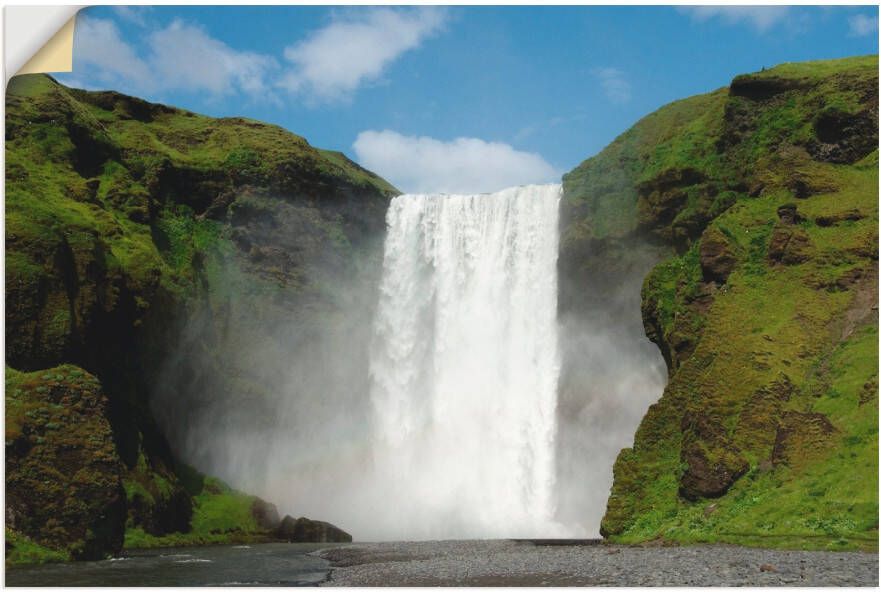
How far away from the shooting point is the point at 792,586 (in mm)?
13805

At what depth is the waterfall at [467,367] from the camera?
151 ft

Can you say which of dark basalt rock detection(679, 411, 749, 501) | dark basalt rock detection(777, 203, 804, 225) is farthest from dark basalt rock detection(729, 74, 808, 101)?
dark basalt rock detection(679, 411, 749, 501)

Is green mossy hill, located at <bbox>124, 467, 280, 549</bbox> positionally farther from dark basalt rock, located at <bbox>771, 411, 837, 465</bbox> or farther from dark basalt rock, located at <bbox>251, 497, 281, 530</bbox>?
dark basalt rock, located at <bbox>771, 411, 837, 465</bbox>

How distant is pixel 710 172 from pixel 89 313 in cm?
2932

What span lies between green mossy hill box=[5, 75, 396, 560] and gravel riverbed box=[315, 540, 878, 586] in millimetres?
10907

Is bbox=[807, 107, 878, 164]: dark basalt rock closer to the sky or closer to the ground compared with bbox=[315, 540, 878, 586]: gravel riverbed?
closer to the sky

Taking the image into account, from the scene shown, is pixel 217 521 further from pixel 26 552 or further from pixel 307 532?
pixel 26 552

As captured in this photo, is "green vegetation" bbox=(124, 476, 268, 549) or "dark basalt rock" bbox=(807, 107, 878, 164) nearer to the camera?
"dark basalt rock" bbox=(807, 107, 878, 164)

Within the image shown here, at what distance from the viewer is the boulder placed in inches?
1601

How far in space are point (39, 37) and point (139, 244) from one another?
25.9 metres

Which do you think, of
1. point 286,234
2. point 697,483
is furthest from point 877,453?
point 286,234

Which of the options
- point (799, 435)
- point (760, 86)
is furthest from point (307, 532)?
point (760, 86)

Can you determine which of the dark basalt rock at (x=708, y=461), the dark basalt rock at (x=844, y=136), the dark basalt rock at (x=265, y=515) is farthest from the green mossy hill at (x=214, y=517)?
the dark basalt rock at (x=844, y=136)

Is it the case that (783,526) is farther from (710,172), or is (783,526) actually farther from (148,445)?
(148,445)
